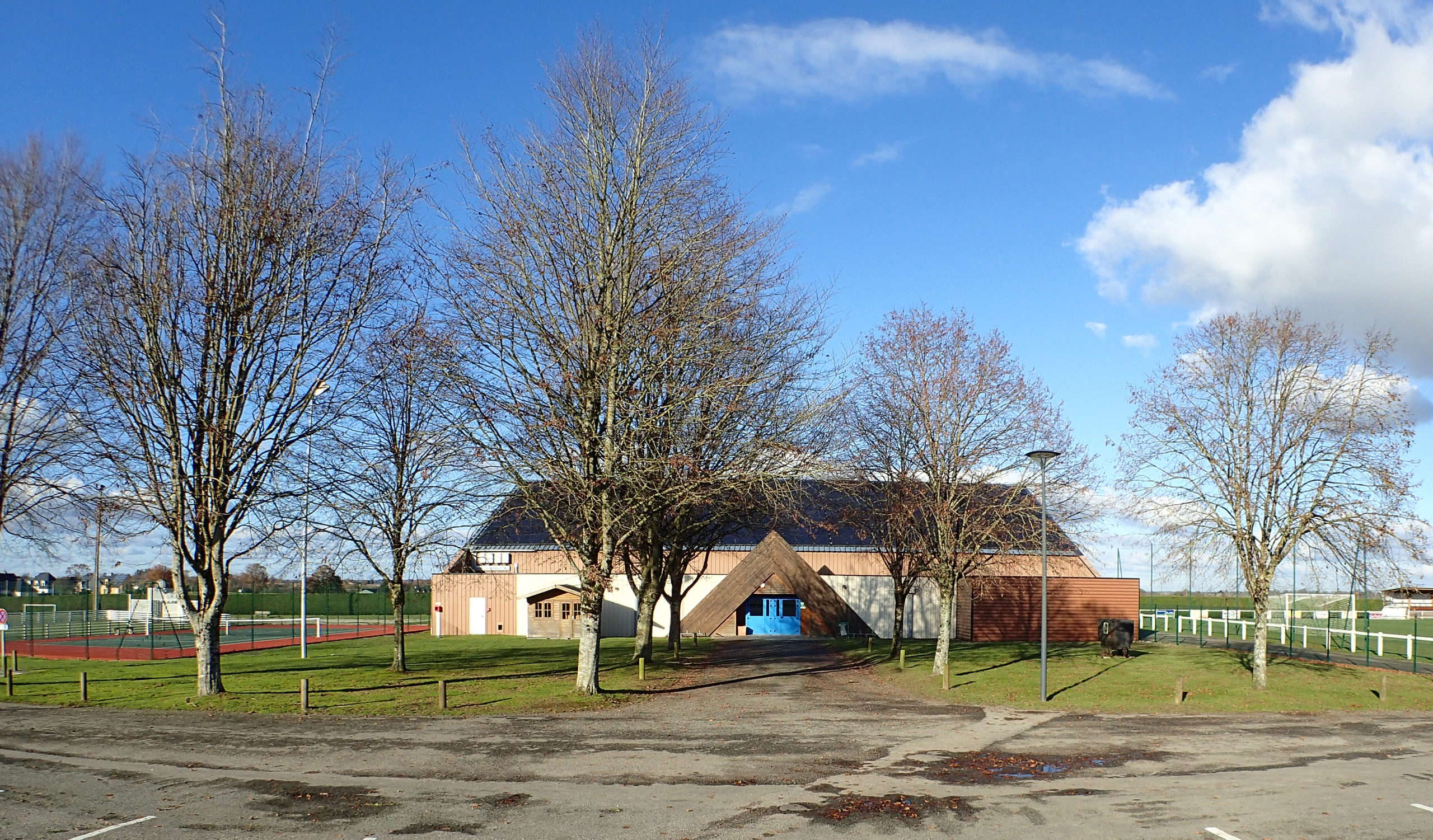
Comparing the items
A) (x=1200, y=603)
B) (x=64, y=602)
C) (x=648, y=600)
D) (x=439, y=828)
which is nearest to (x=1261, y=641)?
(x=648, y=600)

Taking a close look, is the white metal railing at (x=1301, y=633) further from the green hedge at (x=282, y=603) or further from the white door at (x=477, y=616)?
the green hedge at (x=282, y=603)

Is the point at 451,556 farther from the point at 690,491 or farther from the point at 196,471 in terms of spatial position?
the point at 690,491

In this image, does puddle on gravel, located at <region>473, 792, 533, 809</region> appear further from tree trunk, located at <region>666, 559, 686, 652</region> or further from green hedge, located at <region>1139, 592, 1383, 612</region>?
green hedge, located at <region>1139, 592, 1383, 612</region>

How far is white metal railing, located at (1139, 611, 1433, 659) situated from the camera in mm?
33469

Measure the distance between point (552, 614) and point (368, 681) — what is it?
73.9ft

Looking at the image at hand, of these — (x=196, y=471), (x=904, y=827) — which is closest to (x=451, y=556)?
(x=196, y=471)

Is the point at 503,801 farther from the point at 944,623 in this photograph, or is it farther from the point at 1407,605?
the point at 1407,605

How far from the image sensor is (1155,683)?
26594 mm

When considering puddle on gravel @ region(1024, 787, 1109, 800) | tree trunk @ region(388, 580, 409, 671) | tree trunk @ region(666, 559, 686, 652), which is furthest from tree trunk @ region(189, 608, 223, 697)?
puddle on gravel @ region(1024, 787, 1109, 800)

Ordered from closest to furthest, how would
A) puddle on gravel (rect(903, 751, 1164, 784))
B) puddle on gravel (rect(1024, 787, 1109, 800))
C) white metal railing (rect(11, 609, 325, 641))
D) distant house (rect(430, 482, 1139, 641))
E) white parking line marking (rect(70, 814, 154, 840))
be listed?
white parking line marking (rect(70, 814, 154, 840))
puddle on gravel (rect(1024, 787, 1109, 800))
puddle on gravel (rect(903, 751, 1164, 784))
distant house (rect(430, 482, 1139, 641))
white metal railing (rect(11, 609, 325, 641))

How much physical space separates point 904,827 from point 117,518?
73.9 feet

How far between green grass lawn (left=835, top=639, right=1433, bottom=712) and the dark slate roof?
13.3 feet

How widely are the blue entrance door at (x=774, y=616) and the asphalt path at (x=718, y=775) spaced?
91.7 ft

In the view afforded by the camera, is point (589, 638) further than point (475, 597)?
No
